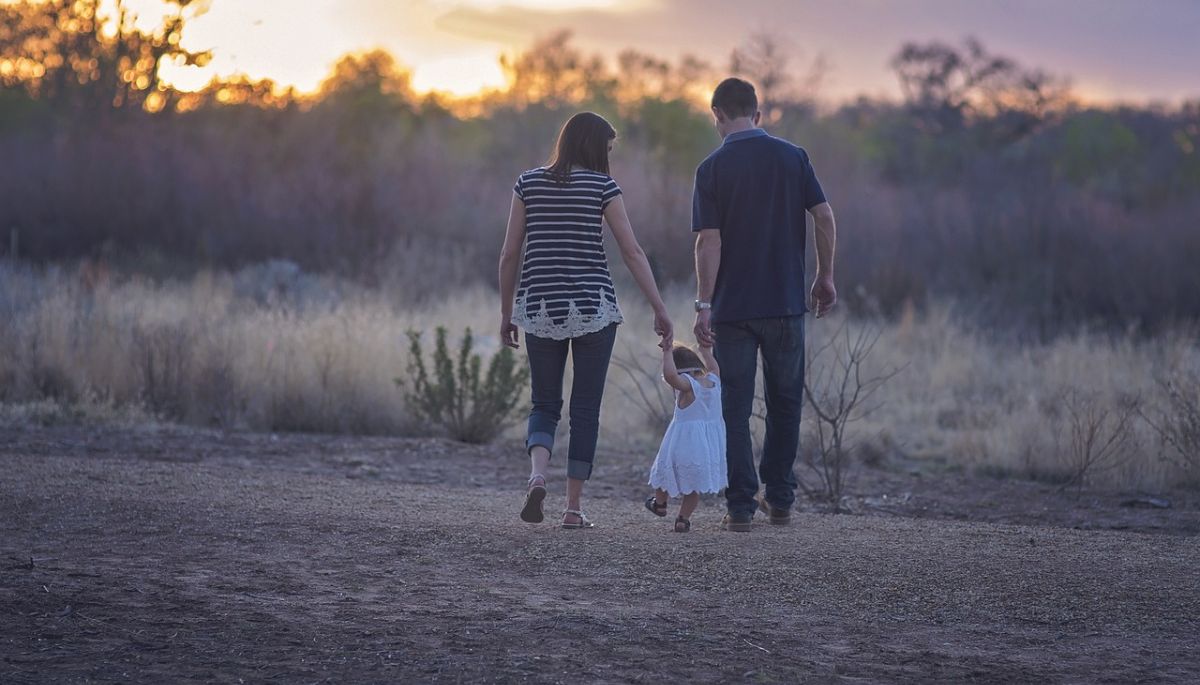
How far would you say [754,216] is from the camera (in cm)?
617

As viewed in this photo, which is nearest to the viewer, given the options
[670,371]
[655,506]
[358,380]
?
[670,371]

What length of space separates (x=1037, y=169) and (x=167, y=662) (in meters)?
24.5

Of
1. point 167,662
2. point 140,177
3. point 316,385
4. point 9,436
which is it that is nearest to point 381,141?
point 140,177

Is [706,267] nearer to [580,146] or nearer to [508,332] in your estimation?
[580,146]

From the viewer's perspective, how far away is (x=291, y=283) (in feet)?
62.9

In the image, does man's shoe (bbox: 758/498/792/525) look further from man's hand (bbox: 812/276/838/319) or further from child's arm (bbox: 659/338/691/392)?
man's hand (bbox: 812/276/838/319)

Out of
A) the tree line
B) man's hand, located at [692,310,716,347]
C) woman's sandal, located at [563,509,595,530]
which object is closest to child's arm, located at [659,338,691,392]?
man's hand, located at [692,310,716,347]

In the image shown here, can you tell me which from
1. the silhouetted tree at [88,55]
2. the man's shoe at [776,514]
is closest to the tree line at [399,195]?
the silhouetted tree at [88,55]

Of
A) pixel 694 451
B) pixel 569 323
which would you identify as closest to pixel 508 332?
pixel 569 323

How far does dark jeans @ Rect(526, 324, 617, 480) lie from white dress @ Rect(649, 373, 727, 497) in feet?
1.10

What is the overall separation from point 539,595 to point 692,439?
1461mm

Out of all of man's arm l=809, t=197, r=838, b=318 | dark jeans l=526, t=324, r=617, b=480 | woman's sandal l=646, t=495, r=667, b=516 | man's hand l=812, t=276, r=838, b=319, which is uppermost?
man's arm l=809, t=197, r=838, b=318

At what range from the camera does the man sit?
6.18 meters

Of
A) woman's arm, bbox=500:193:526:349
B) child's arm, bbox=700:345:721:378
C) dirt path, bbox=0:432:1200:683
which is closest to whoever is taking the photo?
dirt path, bbox=0:432:1200:683
